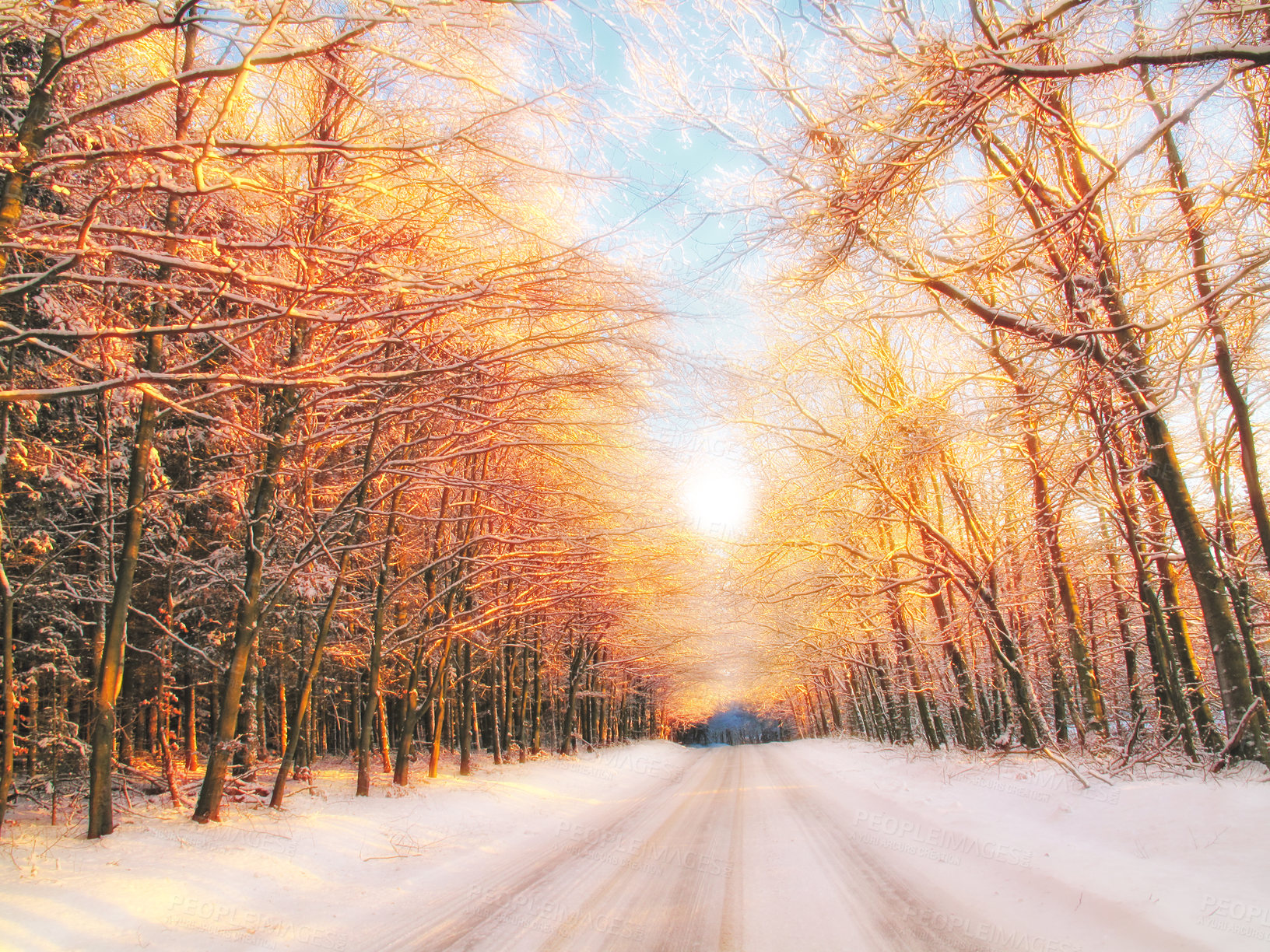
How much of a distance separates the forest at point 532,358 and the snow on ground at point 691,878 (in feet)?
3.94

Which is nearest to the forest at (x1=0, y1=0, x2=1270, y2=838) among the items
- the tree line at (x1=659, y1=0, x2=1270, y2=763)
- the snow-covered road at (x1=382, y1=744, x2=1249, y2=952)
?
the tree line at (x1=659, y1=0, x2=1270, y2=763)

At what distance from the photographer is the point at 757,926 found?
14.4ft

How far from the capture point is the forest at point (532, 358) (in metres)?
3.86

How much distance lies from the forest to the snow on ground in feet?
→ 3.94

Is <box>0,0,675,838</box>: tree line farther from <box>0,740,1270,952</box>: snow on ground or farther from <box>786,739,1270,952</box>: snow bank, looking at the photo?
<box>786,739,1270,952</box>: snow bank

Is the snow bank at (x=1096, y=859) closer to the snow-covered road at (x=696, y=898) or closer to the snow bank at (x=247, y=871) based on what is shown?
the snow-covered road at (x=696, y=898)

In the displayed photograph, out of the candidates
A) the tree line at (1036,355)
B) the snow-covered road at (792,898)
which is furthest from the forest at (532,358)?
the snow-covered road at (792,898)

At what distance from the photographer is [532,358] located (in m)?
6.36

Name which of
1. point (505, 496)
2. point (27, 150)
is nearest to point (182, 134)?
point (27, 150)

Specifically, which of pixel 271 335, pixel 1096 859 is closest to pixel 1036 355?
pixel 1096 859

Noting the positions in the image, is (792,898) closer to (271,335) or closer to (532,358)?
(532,358)

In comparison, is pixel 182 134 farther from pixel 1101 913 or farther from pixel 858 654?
pixel 858 654

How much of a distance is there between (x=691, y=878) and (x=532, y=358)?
5512 mm

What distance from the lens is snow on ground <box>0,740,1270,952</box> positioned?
13.3 ft
